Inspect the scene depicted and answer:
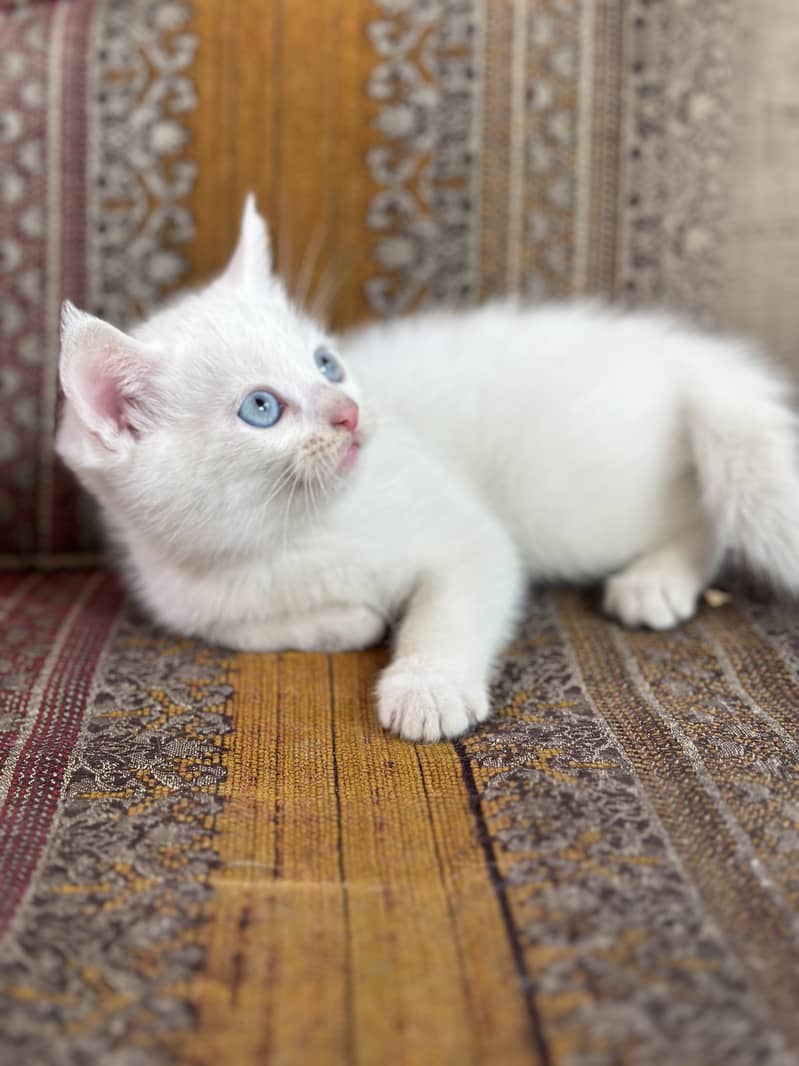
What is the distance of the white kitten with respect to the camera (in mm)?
1241

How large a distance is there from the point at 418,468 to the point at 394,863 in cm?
68

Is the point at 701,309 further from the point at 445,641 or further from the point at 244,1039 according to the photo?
the point at 244,1039

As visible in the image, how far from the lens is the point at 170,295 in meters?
1.82

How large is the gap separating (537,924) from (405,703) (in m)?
0.38

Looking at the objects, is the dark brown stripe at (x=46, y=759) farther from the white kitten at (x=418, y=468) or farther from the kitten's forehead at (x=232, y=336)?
the kitten's forehead at (x=232, y=336)

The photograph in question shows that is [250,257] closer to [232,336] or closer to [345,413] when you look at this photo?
[232,336]

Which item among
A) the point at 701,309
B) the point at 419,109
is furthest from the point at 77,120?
the point at 701,309

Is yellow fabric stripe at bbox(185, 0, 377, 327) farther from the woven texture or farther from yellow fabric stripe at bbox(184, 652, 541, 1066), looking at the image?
yellow fabric stripe at bbox(184, 652, 541, 1066)

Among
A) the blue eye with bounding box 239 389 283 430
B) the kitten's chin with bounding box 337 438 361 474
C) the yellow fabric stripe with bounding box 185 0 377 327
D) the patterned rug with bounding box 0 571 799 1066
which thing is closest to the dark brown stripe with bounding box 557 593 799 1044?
the patterned rug with bounding box 0 571 799 1066

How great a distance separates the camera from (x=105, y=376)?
122cm

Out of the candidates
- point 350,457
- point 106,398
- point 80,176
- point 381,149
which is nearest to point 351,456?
point 350,457

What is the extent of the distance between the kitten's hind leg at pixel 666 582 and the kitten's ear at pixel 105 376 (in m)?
0.74

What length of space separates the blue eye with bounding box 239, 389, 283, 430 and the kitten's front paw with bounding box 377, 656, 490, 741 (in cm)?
35

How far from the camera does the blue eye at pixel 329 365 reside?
4.49 ft
